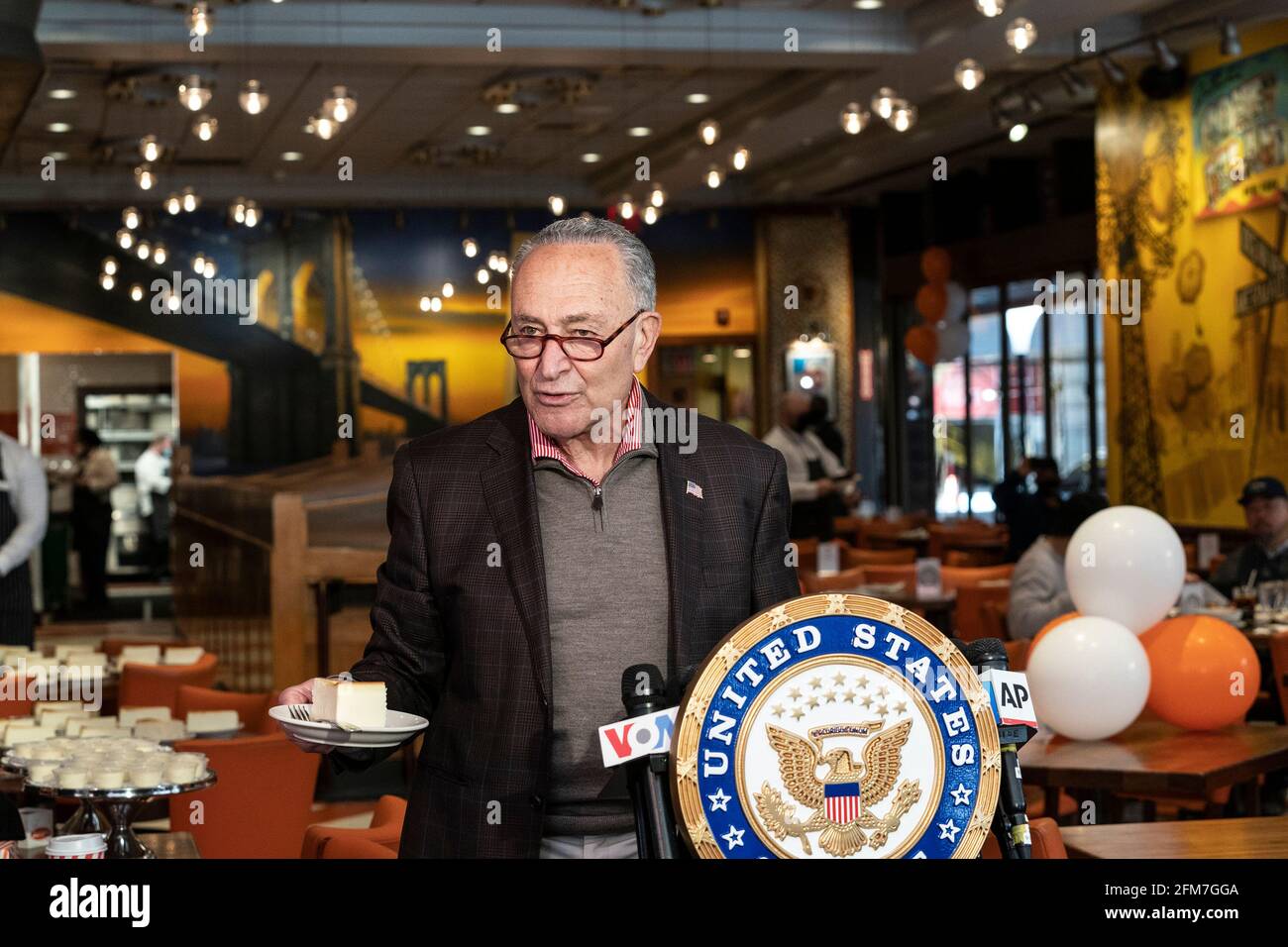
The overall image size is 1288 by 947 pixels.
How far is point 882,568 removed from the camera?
8.98 m

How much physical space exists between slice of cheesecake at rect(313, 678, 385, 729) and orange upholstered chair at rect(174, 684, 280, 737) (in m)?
3.51

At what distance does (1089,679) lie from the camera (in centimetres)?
430

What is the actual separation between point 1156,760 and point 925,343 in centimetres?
992

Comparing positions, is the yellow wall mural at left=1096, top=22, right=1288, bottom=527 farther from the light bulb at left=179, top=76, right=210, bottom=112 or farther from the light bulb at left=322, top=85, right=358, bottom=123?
the light bulb at left=179, top=76, right=210, bottom=112

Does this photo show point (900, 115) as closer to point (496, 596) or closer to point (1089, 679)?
point (1089, 679)

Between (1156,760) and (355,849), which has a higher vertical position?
(355,849)

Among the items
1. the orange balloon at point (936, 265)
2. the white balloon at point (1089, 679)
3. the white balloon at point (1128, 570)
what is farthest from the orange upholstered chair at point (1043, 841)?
the orange balloon at point (936, 265)

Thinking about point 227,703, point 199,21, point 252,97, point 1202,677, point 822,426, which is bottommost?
point 227,703

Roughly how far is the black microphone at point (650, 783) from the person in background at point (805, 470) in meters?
9.19

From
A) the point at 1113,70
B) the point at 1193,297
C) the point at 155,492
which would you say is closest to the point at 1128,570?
the point at 1113,70

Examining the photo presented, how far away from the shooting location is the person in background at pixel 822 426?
36.6ft

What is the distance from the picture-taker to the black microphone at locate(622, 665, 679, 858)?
1.47 metres
